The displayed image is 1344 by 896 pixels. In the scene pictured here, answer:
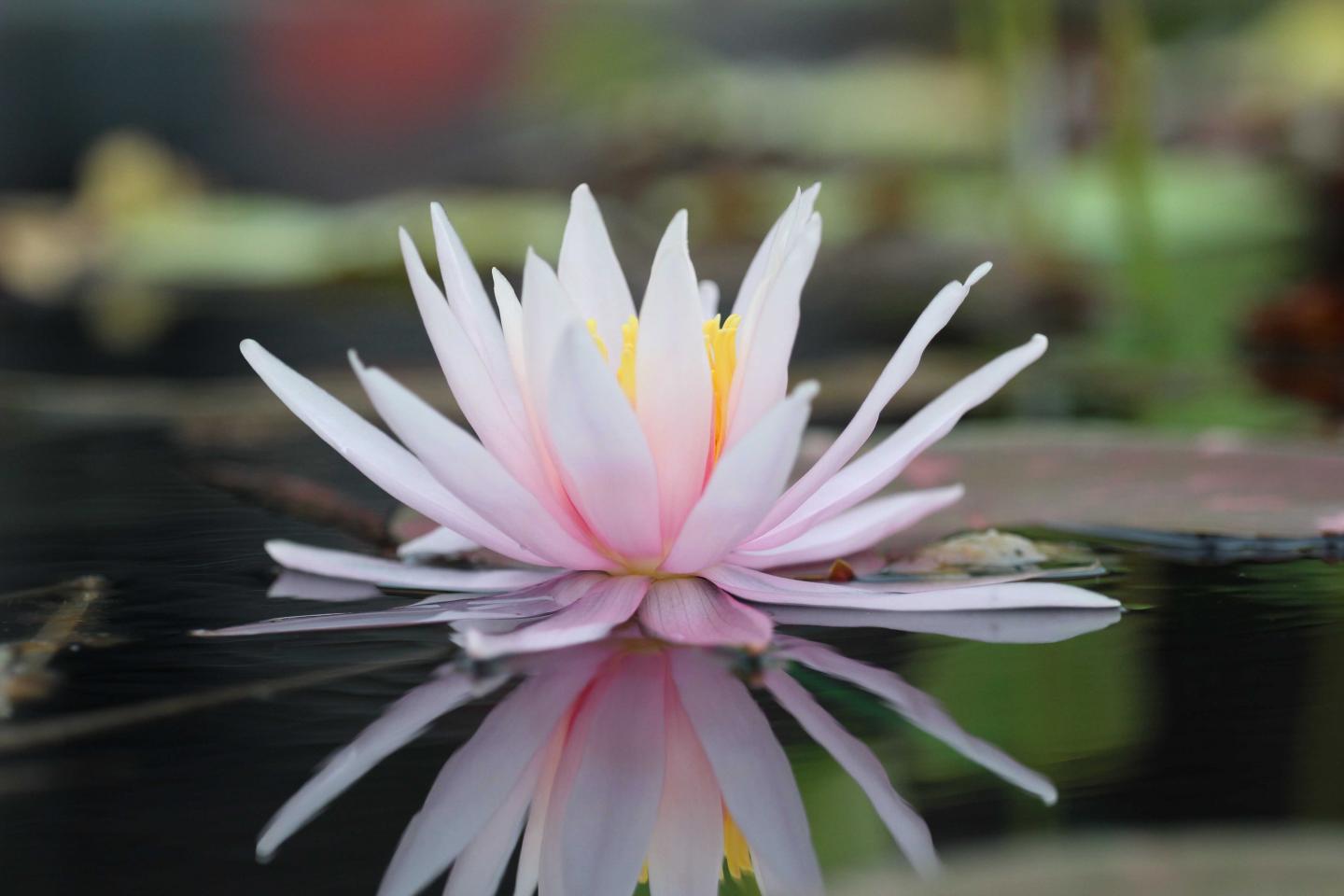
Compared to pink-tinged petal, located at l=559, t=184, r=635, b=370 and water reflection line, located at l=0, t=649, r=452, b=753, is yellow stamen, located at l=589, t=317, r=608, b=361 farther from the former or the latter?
water reflection line, located at l=0, t=649, r=452, b=753

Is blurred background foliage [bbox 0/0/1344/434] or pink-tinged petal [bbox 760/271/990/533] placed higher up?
blurred background foliage [bbox 0/0/1344/434]

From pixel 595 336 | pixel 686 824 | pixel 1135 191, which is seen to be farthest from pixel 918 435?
pixel 1135 191

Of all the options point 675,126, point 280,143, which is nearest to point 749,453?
point 675,126

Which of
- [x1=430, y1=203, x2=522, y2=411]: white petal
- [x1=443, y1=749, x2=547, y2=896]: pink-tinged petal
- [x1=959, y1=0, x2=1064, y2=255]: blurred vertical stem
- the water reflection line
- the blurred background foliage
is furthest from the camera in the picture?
[x1=959, y1=0, x2=1064, y2=255]: blurred vertical stem

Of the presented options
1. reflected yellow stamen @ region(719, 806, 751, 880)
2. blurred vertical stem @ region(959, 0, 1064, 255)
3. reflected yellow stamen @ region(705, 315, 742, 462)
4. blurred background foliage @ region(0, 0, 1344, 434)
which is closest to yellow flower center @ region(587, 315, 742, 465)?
reflected yellow stamen @ region(705, 315, 742, 462)

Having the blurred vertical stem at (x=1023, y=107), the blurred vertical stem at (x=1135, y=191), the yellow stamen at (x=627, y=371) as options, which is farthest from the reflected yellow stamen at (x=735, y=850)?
the blurred vertical stem at (x=1023, y=107)

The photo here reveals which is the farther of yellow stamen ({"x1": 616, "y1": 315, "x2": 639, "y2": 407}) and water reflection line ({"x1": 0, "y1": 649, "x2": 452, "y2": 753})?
yellow stamen ({"x1": 616, "y1": 315, "x2": 639, "y2": 407})

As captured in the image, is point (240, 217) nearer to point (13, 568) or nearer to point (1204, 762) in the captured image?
point (13, 568)
